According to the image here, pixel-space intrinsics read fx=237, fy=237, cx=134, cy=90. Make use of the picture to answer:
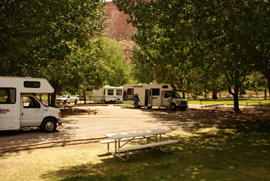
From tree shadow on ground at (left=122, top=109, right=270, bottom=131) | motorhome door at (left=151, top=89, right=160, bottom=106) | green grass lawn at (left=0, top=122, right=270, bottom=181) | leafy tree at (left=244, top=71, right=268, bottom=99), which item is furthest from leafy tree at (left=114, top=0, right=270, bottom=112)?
motorhome door at (left=151, top=89, right=160, bottom=106)

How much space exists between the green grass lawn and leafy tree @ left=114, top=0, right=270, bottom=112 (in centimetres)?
367

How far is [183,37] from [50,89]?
7.00 metres

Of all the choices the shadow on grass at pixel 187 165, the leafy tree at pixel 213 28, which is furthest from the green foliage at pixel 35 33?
the shadow on grass at pixel 187 165

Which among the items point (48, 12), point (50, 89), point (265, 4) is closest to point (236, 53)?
point (265, 4)

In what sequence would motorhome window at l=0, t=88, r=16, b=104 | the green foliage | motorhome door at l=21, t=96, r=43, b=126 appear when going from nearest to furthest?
motorhome window at l=0, t=88, r=16, b=104 → motorhome door at l=21, t=96, r=43, b=126 → the green foliage

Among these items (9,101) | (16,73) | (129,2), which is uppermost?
(129,2)

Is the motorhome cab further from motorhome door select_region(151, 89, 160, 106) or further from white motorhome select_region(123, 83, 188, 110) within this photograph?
motorhome door select_region(151, 89, 160, 106)

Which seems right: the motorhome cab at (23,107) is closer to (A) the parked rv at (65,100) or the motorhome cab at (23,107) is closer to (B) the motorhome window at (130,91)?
(B) the motorhome window at (130,91)

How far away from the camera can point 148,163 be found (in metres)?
6.82

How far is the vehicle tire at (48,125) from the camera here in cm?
1166

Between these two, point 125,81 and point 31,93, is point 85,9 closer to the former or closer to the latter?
point 31,93

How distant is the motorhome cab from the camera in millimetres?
10695

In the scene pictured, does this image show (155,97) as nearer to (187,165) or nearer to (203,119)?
(203,119)

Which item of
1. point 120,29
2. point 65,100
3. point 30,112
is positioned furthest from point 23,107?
point 120,29
